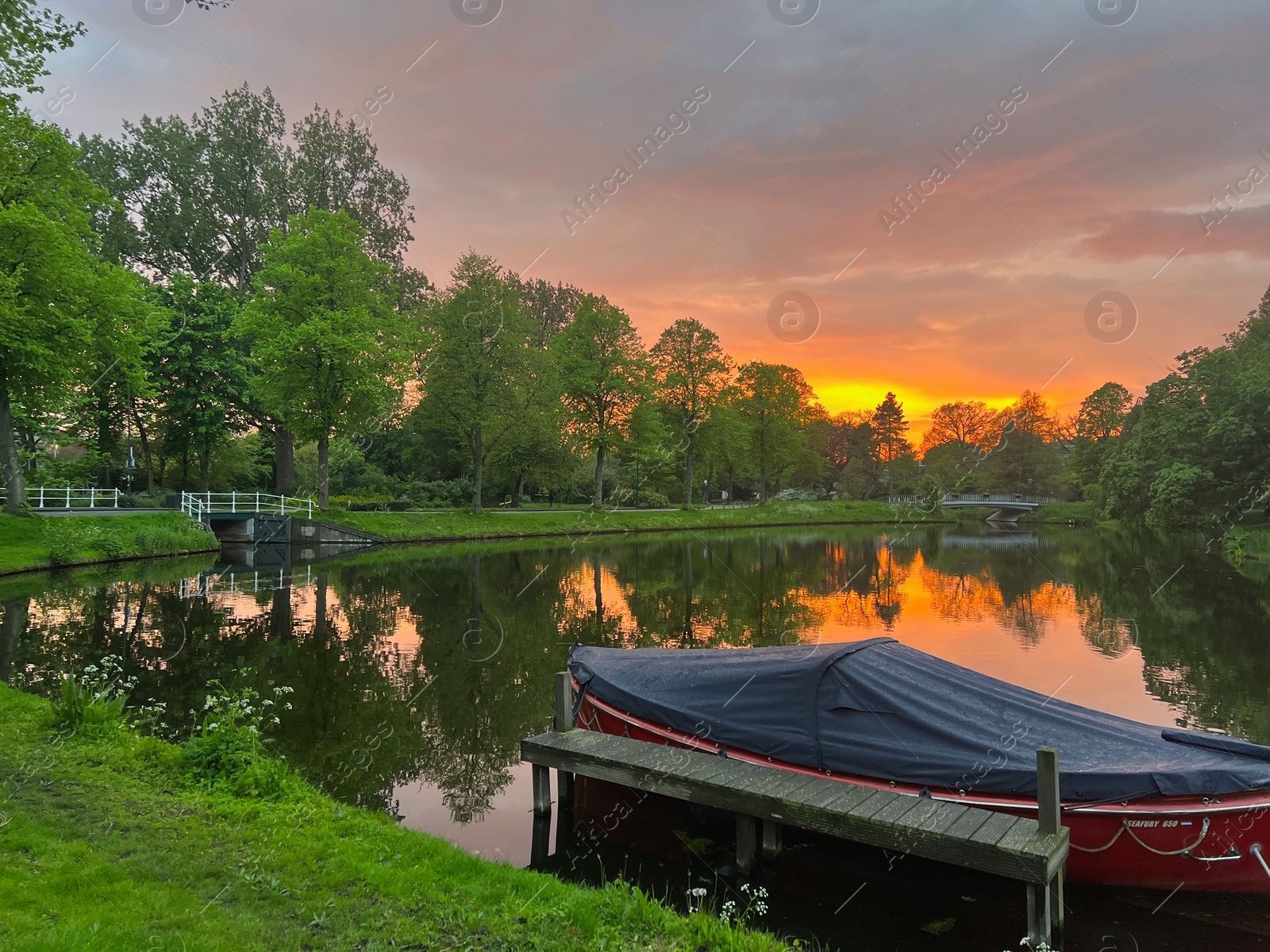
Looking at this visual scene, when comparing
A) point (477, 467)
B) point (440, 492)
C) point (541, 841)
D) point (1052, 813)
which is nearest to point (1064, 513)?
point (477, 467)

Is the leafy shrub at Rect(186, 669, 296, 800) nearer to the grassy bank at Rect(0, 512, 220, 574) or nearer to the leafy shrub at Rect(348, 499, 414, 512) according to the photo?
the grassy bank at Rect(0, 512, 220, 574)

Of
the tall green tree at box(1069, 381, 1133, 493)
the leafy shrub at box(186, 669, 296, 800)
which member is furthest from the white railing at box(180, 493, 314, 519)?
the tall green tree at box(1069, 381, 1133, 493)

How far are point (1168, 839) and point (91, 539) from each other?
36340mm

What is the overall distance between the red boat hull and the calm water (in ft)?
0.74

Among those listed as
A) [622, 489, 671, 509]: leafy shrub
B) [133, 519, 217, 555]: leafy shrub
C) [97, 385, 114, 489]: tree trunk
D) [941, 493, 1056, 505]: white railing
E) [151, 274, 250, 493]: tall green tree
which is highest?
[151, 274, 250, 493]: tall green tree

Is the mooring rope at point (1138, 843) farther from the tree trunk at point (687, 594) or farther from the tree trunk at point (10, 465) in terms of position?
the tree trunk at point (10, 465)

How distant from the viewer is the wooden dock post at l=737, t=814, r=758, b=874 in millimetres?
7719

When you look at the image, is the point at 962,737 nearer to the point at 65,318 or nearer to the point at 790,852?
the point at 790,852

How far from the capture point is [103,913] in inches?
198

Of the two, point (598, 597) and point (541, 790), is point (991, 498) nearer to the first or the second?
point (598, 597)

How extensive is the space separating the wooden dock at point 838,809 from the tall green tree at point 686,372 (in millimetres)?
58309

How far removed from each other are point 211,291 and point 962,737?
49422 millimetres

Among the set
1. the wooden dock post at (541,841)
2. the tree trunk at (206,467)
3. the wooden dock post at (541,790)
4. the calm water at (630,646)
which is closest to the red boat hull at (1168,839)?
the calm water at (630,646)

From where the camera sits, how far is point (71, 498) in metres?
36.4
